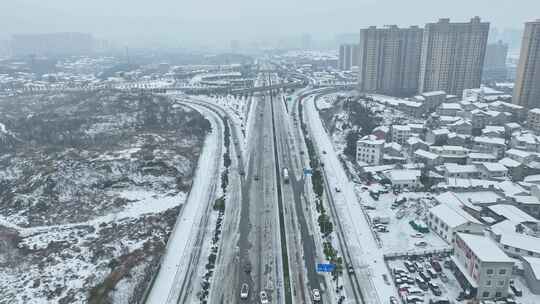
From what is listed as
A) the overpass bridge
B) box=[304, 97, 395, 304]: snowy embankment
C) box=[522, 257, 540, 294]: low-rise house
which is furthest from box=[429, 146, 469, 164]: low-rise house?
the overpass bridge

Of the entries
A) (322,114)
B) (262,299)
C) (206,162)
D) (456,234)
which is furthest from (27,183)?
(322,114)

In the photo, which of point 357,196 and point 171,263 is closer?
point 171,263

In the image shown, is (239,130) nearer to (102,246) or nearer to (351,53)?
(102,246)

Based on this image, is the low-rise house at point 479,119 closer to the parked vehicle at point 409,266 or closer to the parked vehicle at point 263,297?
the parked vehicle at point 409,266

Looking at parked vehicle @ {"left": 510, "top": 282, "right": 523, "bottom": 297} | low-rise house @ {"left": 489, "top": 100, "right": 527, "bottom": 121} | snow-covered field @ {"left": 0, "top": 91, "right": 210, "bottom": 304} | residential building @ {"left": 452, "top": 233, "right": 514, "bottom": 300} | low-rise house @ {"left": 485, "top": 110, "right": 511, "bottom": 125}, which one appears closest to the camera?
residential building @ {"left": 452, "top": 233, "right": 514, "bottom": 300}

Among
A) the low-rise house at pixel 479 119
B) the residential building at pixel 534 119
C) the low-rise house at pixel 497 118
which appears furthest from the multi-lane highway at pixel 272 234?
the residential building at pixel 534 119

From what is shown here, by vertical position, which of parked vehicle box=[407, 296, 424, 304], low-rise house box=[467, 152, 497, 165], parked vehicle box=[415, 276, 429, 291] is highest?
low-rise house box=[467, 152, 497, 165]

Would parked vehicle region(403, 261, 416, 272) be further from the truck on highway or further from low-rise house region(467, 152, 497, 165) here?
low-rise house region(467, 152, 497, 165)

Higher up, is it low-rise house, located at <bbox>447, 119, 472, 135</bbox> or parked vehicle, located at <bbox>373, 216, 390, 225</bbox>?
low-rise house, located at <bbox>447, 119, 472, 135</bbox>
